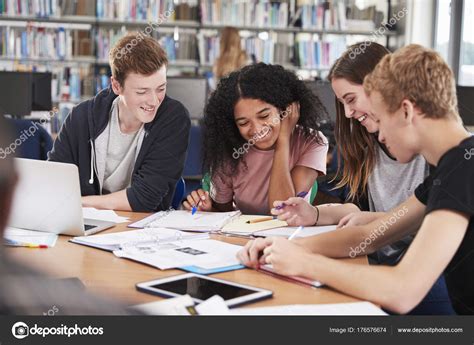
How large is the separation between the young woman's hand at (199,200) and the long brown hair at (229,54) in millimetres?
2928

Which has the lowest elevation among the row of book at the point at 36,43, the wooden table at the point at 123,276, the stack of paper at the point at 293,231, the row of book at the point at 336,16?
the stack of paper at the point at 293,231

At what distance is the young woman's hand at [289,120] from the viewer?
76.0 inches

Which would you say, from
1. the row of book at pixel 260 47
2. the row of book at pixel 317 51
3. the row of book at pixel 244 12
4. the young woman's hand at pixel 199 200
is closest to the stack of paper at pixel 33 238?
the young woman's hand at pixel 199 200

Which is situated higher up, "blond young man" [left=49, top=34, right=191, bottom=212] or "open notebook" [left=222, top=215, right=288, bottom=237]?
"blond young man" [left=49, top=34, right=191, bottom=212]

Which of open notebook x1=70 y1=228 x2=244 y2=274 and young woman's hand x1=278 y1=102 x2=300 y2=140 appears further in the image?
young woman's hand x1=278 y1=102 x2=300 y2=140

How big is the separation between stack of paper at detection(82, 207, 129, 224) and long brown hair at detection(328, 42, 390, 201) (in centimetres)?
64

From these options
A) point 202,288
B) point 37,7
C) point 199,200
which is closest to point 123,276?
point 202,288

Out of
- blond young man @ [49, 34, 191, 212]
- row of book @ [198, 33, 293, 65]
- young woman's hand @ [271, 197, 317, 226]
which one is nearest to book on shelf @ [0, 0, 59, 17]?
row of book @ [198, 33, 293, 65]

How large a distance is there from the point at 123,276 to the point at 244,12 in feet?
15.4

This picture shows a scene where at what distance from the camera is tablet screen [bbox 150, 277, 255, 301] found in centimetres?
98

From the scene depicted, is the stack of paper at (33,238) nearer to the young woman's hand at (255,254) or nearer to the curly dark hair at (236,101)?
the young woman's hand at (255,254)

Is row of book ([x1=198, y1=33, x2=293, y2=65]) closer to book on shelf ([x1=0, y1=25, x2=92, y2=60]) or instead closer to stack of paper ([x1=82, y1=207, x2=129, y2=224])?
book on shelf ([x1=0, y1=25, x2=92, y2=60])

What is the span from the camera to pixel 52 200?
139 centimetres

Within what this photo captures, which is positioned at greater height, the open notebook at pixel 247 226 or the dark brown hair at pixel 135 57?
the dark brown hair at pixel 135 57
